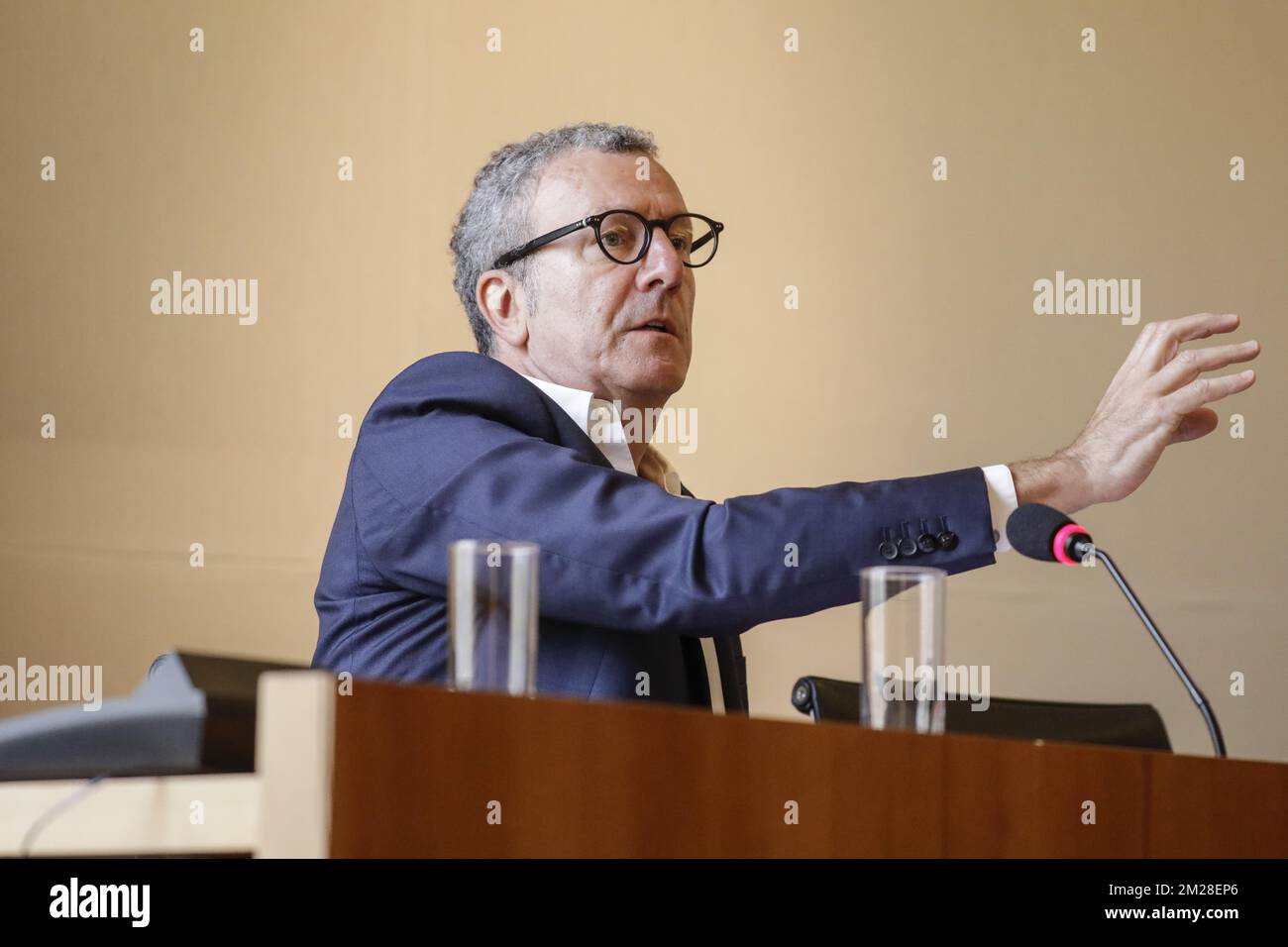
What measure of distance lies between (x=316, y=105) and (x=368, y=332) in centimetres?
52

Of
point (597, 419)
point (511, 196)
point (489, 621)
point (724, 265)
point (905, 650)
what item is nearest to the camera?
point (489, 621)

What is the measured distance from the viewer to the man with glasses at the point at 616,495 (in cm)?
155

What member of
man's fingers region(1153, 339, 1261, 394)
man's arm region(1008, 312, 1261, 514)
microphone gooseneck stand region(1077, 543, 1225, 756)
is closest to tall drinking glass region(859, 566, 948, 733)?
microphone gooseneck stand region(1077, 543, 1225, 756)

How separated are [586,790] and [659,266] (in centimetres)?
134

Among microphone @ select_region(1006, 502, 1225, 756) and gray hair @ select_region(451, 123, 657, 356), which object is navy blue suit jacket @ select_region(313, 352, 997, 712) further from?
gray hair @ select_region(451, 123, 657, 356)

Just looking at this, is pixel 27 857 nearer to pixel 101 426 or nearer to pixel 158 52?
pixel 101 426

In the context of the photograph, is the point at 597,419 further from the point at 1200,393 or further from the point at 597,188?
the point at 1200,393

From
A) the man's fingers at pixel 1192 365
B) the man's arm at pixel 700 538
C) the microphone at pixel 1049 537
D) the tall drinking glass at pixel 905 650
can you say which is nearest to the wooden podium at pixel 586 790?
the tall drinking glass at pixel 905 650

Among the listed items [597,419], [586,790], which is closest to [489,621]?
[586,790]

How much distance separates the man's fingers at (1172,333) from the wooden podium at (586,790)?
0.60 metres

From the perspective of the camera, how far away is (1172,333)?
1.60 meters

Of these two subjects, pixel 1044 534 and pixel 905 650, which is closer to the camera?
pixel 905 650

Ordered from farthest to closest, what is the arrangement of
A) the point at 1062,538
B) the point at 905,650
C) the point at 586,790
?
the point at 1062,538
the point at 905,650
the point at 586,790

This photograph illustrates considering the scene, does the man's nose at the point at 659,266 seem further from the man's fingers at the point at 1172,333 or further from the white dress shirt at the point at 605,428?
the man's fingers at the point at 1172,333
